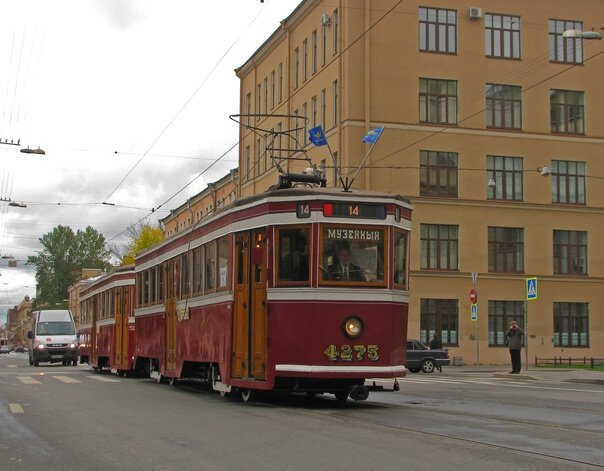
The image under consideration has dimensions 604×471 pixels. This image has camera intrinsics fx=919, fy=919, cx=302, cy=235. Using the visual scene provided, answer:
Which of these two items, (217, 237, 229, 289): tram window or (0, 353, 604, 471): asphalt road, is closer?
(0, 353, 604, 471): asphalt road

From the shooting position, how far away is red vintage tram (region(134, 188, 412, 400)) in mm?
13219

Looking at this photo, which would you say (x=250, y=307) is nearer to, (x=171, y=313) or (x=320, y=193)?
(x=320, y=193)

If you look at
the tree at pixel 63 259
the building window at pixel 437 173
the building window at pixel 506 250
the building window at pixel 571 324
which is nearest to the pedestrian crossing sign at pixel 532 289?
the building window at pixel 437 173

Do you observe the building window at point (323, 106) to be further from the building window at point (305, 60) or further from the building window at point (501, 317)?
the building window at point (501, 317)

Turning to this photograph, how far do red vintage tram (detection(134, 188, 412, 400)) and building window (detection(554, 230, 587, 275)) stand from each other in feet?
110

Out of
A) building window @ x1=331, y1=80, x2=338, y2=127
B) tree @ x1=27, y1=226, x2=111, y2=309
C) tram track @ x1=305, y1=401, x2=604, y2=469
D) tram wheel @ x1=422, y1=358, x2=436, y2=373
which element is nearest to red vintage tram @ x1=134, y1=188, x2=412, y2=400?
tram track @ x1=305, y1=401, x2=604, y2=469

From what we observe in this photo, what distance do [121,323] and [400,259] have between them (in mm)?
13497

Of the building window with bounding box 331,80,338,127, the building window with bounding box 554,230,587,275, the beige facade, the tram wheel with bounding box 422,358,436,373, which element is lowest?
the tram wheel with bounding box 422,358,436,373

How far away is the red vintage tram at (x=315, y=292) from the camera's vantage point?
13.2 metres

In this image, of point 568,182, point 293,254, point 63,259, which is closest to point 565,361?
point 568,182

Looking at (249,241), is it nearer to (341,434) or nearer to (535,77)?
(341,434)

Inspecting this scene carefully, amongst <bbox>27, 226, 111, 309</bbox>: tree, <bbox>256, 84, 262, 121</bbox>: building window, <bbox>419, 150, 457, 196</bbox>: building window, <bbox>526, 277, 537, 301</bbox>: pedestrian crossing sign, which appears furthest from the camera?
<bbox>27, 226, 111, 309</bbox>: tree

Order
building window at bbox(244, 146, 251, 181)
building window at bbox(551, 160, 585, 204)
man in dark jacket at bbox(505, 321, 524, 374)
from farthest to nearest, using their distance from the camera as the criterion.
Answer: building window at bbox(244, 146, 251, 181)
building window at bbox(551, 160, 585, 204)
man in dark jacket at bbox(505, 321, 524, 374)

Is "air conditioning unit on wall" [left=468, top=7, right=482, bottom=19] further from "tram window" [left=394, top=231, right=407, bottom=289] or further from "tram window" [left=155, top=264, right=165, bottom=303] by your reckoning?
"tram window" [left=394, top=231, right=407, bottom=289]
